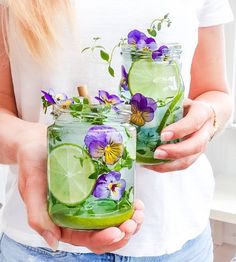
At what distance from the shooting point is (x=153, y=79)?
0.54 meters

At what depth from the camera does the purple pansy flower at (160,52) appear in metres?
0.53

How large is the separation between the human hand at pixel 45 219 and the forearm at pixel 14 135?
3cm

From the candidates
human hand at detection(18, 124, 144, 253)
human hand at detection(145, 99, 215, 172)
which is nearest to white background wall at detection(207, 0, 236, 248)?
human hand at detection(145, 99, 215, 172)

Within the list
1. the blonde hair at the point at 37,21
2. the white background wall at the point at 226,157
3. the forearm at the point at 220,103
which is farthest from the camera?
the white background wall at the point at 226,157

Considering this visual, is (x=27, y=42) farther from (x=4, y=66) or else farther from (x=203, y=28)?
(x=203, y=28)

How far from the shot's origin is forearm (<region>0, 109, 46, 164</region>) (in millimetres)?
556

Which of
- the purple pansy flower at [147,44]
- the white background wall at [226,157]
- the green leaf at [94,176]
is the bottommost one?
the white background wall at [226,157]

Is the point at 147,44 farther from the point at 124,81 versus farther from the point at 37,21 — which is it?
the point at 37,21

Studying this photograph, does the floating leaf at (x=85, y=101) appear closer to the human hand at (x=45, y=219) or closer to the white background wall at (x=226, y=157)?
the human hand at (x=45, y=219)

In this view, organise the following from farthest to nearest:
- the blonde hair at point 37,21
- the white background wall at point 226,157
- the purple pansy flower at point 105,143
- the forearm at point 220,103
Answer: the white background wall at point 226,157 < the forearm at point 220,103 < the blonde hair at point 37,21 < the purple pansy flower at point 105,143

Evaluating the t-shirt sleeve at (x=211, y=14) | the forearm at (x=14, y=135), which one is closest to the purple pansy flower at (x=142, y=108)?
the forearm at (x=14, y=135)

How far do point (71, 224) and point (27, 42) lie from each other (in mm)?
251

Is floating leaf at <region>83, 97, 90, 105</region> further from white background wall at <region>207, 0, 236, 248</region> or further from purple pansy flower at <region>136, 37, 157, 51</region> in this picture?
white background wall at <region>207, 0, 236, 248</region>

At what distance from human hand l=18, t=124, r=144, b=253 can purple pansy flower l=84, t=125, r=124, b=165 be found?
0.07 m
